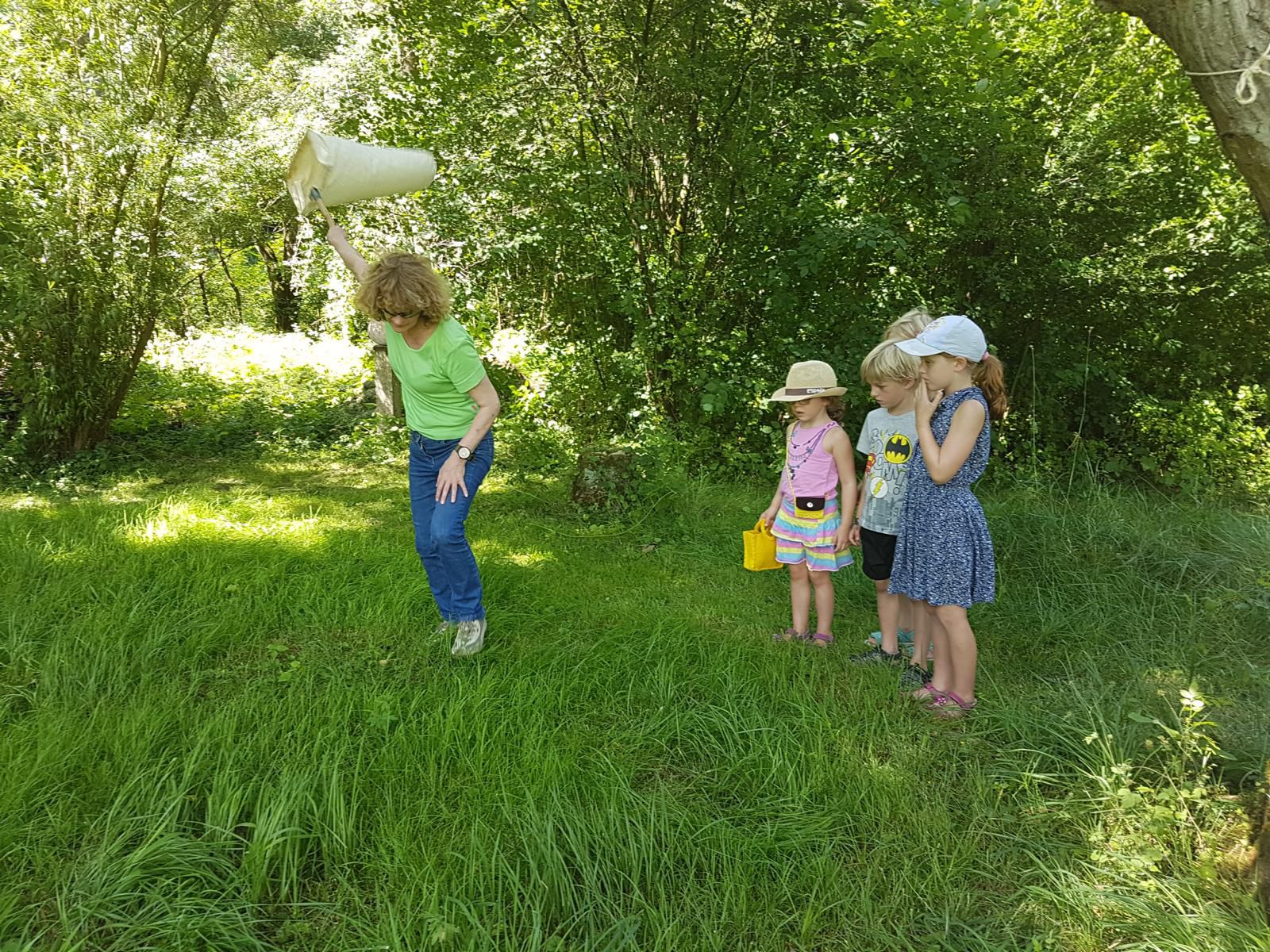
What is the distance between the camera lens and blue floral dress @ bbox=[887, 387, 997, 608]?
2.89m

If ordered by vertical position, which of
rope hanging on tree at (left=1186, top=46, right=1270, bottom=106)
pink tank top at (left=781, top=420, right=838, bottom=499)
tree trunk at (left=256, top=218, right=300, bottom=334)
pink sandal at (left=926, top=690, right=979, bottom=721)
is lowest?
pink sandal at (left=926, top=690, right=979, bottom=721)

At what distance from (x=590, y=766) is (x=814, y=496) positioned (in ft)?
5.26

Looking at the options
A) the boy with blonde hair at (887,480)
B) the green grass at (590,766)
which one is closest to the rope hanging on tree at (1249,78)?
the boy with blonde hair at (887,480)

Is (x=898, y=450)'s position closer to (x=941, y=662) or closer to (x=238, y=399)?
(x=941, y=662)

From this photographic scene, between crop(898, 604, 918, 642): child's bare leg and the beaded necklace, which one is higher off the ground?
the beaded necklace

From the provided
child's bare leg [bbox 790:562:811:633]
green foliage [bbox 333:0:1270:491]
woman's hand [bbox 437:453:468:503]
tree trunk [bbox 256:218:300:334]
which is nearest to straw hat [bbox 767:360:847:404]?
child's bare leg [bbox 790:562:811:633]

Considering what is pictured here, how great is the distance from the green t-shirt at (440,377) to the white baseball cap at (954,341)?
1703 millimetres

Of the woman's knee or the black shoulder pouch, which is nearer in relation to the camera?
the woman's knee

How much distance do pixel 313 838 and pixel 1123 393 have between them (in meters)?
7.44

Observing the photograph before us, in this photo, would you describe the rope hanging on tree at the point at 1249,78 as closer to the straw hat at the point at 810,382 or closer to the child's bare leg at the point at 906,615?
the straw hat at the point at 810,382

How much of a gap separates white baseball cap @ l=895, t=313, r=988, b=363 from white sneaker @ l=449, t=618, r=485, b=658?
215 cm

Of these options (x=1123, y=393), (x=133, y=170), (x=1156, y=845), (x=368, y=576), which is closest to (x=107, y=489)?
(x=133, y=170)

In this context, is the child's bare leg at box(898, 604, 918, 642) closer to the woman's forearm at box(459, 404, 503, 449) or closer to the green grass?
the green grass

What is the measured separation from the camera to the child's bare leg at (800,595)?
3.52 meters
